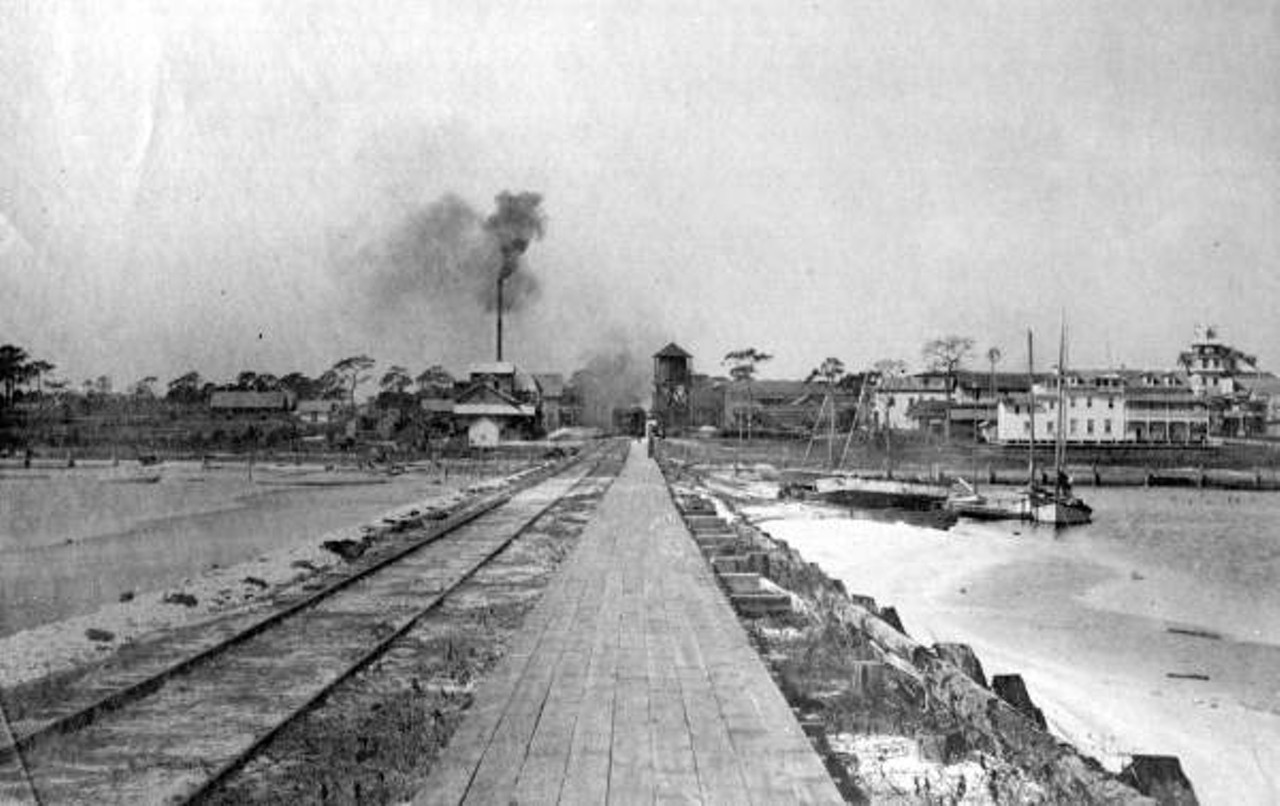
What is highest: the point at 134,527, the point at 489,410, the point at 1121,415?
the point at 1121,415

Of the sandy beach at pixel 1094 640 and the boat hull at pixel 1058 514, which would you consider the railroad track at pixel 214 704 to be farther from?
the boat hull at pixel 1058 514

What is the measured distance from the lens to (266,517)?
116ft

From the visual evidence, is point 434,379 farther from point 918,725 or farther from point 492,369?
point 918,725

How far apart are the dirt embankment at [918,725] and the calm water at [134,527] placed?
36.5ft

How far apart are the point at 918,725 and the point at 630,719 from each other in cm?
208

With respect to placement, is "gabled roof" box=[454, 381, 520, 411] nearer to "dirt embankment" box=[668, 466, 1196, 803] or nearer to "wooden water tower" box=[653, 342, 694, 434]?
"wooden water tower" box=[653, 342, 694, 434]

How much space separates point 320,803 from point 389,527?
61.4 ft

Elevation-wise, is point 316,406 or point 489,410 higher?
point 316,406

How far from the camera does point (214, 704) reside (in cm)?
825

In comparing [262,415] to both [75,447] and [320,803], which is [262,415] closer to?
[75,447]

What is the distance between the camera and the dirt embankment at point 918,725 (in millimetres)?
6082

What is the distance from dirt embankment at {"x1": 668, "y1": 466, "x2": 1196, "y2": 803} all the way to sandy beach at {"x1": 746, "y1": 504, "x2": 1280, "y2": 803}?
7.62 ft

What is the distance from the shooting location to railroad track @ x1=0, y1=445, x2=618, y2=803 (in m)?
6.31

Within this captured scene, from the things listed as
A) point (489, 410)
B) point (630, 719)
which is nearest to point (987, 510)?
point (630, 719)
